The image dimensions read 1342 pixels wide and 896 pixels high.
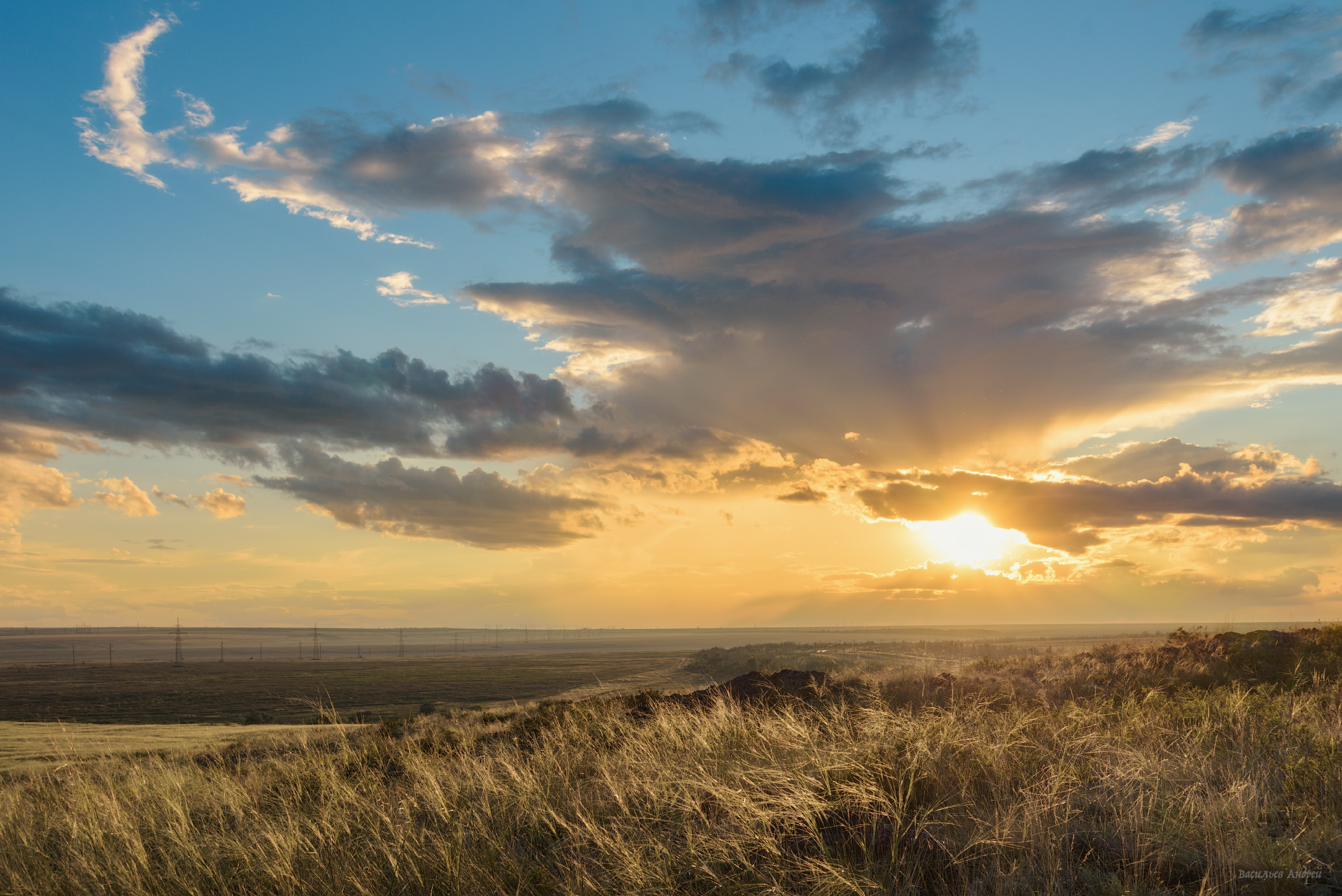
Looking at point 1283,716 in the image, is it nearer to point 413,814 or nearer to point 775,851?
point 775,851

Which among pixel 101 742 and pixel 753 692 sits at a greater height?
pixel 753 692

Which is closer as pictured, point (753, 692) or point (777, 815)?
point (777, 815)

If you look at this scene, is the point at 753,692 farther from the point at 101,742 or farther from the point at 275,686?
the point at 275,686

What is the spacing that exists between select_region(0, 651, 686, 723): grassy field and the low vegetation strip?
34.5 m

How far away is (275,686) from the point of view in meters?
92.2

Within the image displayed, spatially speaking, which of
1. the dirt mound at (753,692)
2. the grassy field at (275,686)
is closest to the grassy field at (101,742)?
the grassy field at (275,686)

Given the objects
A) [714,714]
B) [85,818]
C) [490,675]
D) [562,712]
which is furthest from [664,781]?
[490,675]

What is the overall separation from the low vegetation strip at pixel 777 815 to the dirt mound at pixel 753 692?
423 centimetres

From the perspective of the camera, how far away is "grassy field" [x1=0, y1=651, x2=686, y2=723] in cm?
6444

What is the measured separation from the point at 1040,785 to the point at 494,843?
5213 mm

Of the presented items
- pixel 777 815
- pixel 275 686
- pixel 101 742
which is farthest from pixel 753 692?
pixel 275 686

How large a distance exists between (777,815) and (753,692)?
13.8 meters

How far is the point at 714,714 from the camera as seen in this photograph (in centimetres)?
1256

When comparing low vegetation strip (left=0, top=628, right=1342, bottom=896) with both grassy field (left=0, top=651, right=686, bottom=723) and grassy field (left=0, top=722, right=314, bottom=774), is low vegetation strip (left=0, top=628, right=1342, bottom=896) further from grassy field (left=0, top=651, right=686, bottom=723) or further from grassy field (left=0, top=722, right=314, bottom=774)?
grassy field (left=0, top=651, right=686, bottom=723)
